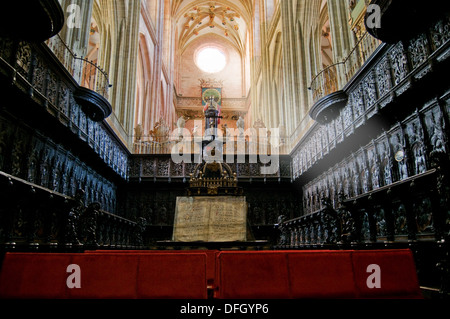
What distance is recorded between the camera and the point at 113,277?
7.17 ft

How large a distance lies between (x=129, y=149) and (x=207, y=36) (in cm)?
2628

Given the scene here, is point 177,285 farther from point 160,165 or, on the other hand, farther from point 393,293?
point 160,165

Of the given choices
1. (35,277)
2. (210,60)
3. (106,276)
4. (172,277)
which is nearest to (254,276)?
(172,277)

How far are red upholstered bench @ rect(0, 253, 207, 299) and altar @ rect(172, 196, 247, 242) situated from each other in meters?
3.41

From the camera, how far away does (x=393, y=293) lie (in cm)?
210

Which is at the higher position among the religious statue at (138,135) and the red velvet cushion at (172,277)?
the religious statue at (138,135)

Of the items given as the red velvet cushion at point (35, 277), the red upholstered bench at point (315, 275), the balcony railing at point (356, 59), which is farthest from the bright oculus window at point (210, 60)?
the red upholstered bench at point (315, 275)

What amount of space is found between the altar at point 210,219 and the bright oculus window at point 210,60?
98.7ft

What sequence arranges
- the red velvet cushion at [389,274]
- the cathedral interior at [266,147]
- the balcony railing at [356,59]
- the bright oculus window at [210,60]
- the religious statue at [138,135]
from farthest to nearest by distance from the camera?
the bright oculus window at [210,60], the religious statue at [138,135], the balcony railing at [356,59], the cathedral interior at [266,147], the red velvet cushion at [389,274]

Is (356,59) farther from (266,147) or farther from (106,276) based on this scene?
(106,276)

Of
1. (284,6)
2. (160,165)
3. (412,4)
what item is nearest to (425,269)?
(412,4)

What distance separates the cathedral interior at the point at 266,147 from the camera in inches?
183

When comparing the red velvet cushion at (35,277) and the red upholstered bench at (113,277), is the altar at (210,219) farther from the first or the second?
the red velvet cushion at (35,277)

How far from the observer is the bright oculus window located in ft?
114
